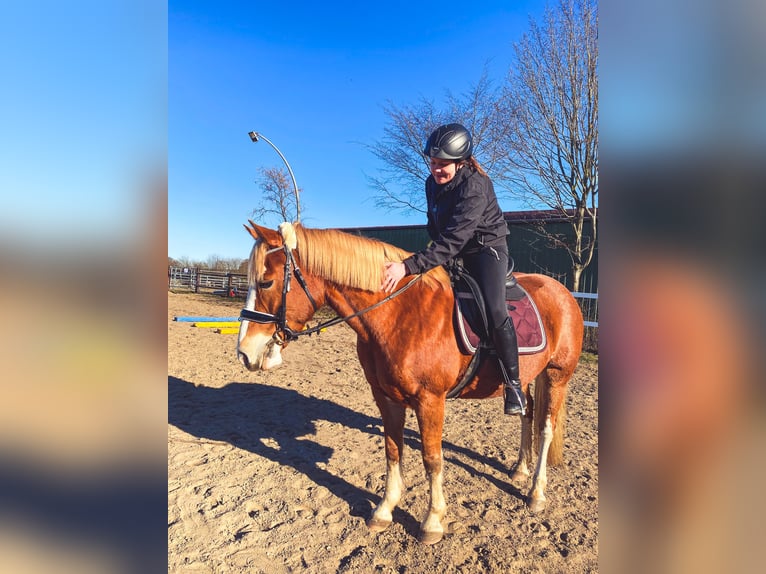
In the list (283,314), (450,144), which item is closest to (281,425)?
(283,314)

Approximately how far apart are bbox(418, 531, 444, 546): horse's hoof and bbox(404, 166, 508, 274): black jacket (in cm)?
188

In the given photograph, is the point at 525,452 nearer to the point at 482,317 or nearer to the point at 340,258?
the point at 482,317

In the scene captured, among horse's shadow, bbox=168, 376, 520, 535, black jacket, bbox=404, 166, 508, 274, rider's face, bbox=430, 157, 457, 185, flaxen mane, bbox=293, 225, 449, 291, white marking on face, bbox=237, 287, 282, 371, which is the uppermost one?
rider's face, bbox=430, 157, 457, 185

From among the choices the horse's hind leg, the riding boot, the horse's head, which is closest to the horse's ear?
the horse's head

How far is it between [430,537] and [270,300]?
201cm

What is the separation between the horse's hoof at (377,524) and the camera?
297cm

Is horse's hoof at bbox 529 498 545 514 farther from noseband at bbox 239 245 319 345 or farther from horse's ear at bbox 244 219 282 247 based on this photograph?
horse's ear at bbox 244 219 282 247

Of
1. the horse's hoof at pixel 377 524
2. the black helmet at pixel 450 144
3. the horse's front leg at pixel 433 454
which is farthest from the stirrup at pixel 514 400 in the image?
the black helmet at pixel 450 144

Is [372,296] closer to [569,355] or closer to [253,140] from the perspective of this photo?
[569,355]

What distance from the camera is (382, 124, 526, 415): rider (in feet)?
8.64

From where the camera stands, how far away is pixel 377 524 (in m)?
2.98

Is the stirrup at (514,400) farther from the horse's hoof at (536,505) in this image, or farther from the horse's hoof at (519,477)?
the horse's hoof at (519,477)
